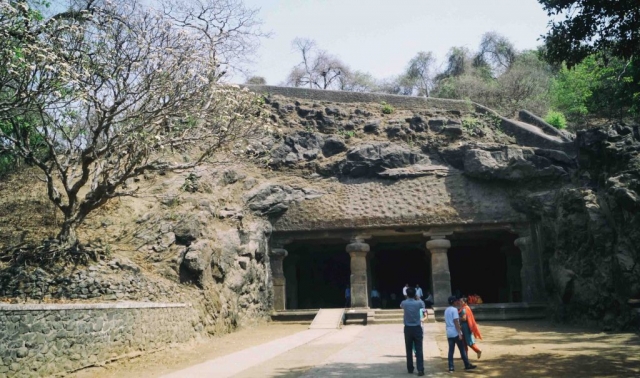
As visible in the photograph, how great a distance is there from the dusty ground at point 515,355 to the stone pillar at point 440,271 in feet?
13.7

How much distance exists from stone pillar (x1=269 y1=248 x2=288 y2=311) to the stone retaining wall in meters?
8.31

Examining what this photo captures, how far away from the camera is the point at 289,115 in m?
28.0

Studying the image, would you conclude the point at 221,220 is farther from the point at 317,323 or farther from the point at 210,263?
the point at 317,323

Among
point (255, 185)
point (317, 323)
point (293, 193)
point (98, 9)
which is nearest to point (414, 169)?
point (293, 193)

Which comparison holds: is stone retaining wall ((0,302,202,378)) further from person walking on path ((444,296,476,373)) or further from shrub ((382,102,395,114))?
shrub ((382,102,395,114))

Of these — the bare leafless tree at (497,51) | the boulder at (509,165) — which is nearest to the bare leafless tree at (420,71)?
the bare leafless tree at (497,51)

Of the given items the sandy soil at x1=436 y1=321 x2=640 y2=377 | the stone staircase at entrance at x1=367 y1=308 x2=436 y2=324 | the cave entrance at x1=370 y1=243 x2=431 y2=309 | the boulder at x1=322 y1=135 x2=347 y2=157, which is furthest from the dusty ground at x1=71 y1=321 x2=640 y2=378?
the cave entrance at x1=370 y1=243 x2=431 y2=309

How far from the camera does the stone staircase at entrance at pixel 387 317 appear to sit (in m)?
19.7

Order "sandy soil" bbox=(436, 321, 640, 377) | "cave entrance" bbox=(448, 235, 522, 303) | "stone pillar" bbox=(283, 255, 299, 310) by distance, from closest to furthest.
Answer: "sandy soil" bbox=(436, 321, 640, 377), "stone pillar" bbox=(283, 255, 299, 310), "cave entrance" bbox=(448, 235, 522, 303)

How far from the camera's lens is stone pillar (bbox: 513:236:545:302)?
20.3m

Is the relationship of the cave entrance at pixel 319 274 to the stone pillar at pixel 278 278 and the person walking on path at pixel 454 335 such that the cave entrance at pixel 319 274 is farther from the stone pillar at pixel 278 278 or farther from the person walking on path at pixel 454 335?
the person walking on path at pixel 454 335

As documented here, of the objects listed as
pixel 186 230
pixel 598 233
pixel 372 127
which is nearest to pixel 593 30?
pixel 598 233

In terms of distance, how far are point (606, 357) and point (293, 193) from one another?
14.9 m

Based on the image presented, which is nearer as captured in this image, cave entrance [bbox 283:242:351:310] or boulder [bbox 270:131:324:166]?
cave entrance [bbox 283:242:351:310]
